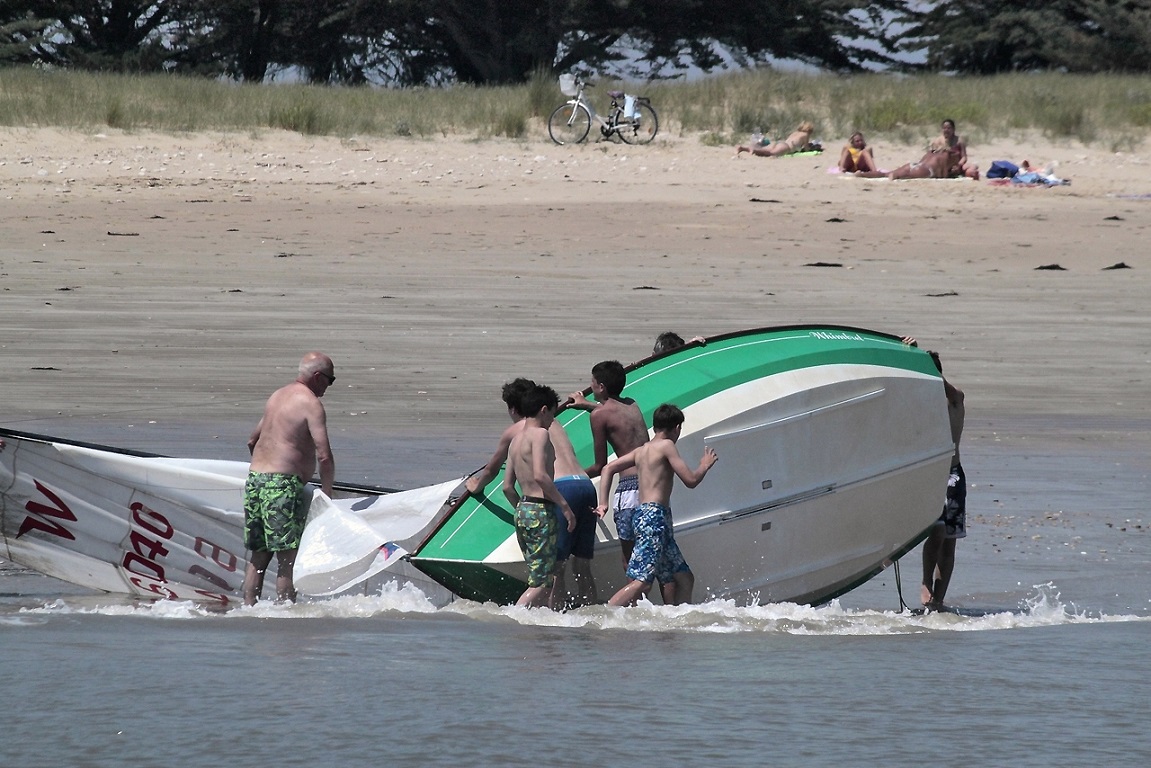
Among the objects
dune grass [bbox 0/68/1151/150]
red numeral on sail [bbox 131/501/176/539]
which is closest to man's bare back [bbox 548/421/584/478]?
red numeral on sail [bbox 131/501/176/539]

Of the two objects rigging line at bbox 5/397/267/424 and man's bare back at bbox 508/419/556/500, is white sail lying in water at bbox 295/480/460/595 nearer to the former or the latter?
man's bare back at bbox 508/419/556/500

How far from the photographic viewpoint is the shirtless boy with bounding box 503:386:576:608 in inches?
320

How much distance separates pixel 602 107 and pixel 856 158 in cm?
633

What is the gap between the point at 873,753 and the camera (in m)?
6.64

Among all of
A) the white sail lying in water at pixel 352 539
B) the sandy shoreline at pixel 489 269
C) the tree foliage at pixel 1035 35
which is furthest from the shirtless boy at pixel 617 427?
the tree foliage at pixel 1035 35

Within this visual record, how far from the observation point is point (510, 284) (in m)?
18.5

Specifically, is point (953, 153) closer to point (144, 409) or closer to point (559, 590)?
point (144, 409)

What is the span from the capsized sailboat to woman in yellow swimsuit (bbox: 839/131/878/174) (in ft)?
54.6

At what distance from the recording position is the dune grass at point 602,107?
2686 cm

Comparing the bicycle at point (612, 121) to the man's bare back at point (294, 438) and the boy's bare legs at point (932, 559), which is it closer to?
the boy's bare legs at point (932, 559)

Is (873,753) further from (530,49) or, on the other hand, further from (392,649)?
(530,49)

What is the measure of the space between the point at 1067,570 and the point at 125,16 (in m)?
39.4

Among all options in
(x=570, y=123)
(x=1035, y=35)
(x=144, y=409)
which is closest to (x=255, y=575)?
(x=144, y=409)

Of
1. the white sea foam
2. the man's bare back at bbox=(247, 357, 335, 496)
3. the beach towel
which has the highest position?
the beach towel
